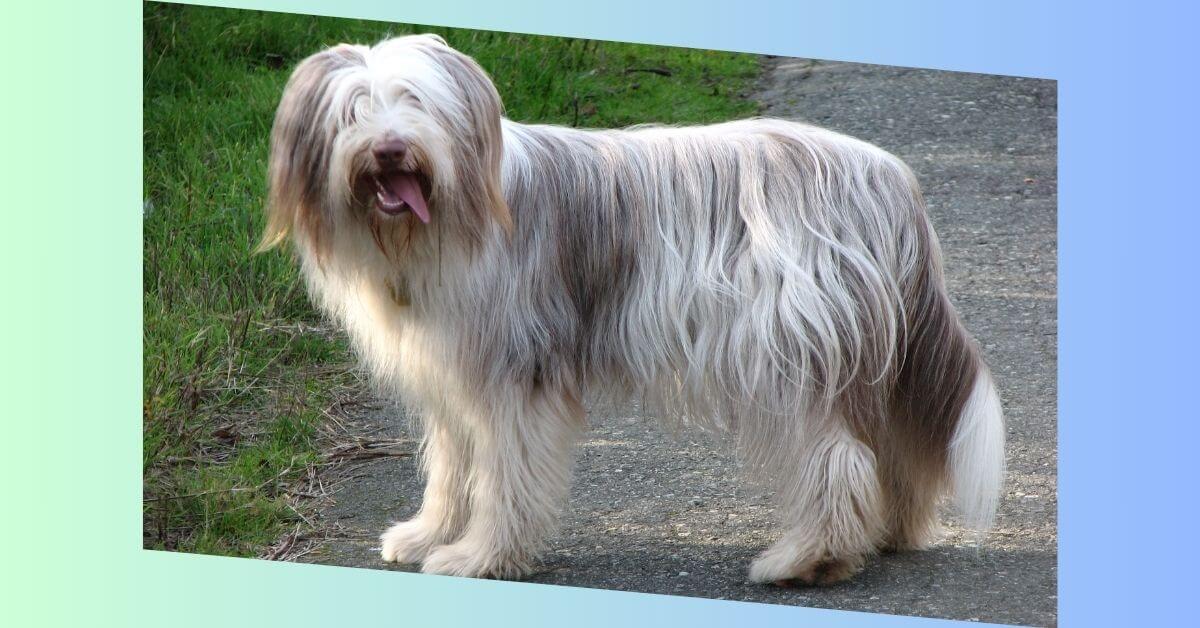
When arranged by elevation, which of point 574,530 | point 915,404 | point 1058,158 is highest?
point 1058,158

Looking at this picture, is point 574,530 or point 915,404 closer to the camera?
point 915,404

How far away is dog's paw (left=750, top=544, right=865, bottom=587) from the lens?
4551mm

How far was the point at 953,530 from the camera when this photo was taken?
16.6 feet

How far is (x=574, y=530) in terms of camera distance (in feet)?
16.6

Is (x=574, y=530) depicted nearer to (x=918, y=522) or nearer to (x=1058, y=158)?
(x=918, y=522)

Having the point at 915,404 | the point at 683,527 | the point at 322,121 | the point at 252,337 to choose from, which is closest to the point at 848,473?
the point at 915,404

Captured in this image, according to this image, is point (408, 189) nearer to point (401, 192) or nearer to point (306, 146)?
point (401, 192)

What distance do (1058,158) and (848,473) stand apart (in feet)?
4.17

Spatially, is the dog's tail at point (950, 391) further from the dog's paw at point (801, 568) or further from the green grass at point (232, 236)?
the green grass at point (232, 236)

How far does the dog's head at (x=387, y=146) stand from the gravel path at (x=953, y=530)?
1.21 metres

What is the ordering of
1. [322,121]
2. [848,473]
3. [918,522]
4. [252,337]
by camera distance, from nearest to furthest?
[322,121]
[848,473]
[918,522]
[252,337]

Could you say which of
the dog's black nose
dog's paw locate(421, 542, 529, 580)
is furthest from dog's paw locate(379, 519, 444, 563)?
the dog's black nose

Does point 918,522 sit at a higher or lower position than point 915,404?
lower

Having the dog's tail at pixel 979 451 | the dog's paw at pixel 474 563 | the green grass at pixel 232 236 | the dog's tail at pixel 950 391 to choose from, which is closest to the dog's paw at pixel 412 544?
the dog's paw at pixel 474 563
